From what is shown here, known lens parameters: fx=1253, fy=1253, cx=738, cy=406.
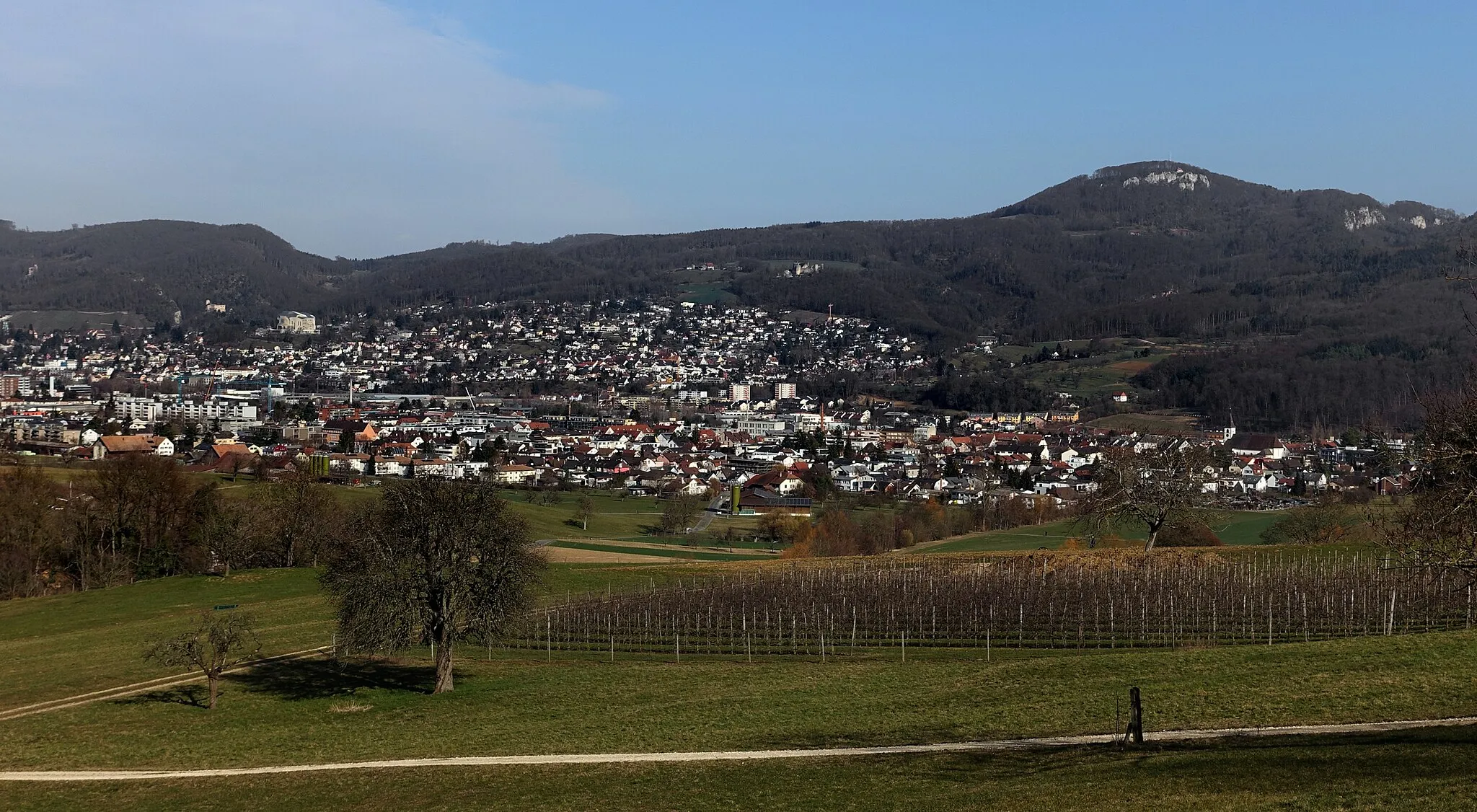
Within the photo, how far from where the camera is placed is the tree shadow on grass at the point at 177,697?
27.5 m

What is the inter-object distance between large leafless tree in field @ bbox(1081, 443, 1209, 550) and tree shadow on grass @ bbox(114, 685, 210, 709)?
29740 mm

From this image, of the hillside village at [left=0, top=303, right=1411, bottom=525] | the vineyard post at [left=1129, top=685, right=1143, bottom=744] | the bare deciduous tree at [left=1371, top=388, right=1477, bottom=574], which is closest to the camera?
the bare deciduous tree at [left=1371, top=388, right=1477, bottom=574]

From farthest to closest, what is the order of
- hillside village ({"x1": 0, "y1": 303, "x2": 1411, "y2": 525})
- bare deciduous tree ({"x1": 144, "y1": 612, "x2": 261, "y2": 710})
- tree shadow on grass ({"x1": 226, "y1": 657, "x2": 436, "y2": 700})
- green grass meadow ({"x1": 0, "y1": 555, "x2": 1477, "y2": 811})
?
1. hillside village ({"x1": 0, "y1": 303, "x2": 1411, "y2": 525})
2. tree shadow on grass ({"x1": 226, "y1": 657, "x2": 436, "y2": 700})
3. bare deciduous tree ({"x1": 144, "y1": 612, "x2": 261, "y2": 710})
4. green grass meadow ({"x1": 0, "y1": 555, "x2": 1477, "y2": 811})

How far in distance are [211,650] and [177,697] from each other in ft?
20.1

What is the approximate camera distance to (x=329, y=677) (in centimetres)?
2978

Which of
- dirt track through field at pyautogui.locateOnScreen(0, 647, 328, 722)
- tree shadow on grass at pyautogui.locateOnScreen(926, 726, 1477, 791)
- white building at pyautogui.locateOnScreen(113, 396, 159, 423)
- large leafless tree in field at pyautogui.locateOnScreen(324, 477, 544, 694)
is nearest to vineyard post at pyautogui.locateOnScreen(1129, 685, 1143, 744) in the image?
tree shadow on grass at pyautogui.locateOnScreen(926, 726, 1477, 791)

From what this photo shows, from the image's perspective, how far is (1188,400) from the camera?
149750 millimetres

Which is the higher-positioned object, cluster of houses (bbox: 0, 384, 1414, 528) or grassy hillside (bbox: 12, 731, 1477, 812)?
grassy hillside (bbox: 12, 731, 1477, 812)

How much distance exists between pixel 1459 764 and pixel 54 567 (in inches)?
2190

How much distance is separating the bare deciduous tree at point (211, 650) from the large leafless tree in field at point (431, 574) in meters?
2.65

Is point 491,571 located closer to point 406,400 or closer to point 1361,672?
point 1361,672

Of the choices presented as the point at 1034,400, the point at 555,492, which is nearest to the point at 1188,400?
the point at 1034,400

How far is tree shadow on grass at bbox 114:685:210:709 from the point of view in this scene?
27.5m

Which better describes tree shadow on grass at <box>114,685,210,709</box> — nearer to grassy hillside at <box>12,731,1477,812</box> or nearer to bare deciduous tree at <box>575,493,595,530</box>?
grassy hillside at <box>12,731,1477,812</box>
